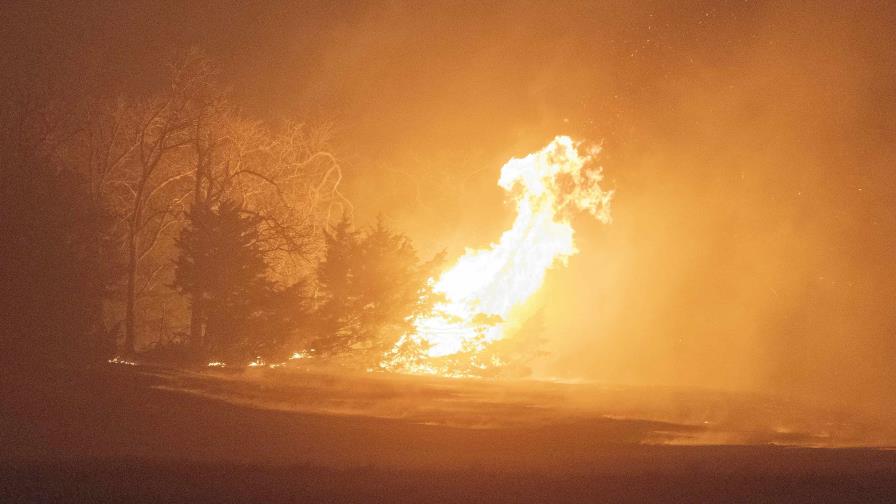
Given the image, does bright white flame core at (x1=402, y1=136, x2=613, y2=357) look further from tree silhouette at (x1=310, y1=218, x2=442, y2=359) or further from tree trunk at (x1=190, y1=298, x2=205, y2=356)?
tree trunk at (x1=190, y1=298, x2=205, y2=356)

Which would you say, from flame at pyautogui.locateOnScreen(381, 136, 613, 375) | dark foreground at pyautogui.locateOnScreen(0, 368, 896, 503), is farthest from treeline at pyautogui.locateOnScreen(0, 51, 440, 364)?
dark foreground at pyautogui.locateOnScreen(0, 368, 896, 503)

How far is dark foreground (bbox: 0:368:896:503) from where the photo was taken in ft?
27.0

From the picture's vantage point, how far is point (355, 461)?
378 inches

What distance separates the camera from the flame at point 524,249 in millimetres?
25688

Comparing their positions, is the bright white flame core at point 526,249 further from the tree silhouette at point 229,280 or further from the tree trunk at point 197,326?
the tree trunk at point 197,326

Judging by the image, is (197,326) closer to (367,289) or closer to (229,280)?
(229,280)

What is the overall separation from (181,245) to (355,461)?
1454 centimetres

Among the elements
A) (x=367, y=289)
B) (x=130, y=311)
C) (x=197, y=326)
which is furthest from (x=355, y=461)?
(x=130, y=311)

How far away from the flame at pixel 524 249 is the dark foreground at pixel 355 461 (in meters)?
12.2

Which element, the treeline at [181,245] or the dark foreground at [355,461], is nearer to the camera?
the dark foreground at [355,461]

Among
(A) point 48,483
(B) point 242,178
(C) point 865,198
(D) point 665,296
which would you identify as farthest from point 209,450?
(D) point 665,296

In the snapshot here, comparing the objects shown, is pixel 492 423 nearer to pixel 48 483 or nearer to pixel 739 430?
pixel 739 430

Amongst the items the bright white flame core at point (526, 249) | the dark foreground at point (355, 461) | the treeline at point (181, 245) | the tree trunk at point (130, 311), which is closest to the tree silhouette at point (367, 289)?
the treeline at point (181, 245)

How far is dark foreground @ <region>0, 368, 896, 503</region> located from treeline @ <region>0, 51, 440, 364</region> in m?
5.74
